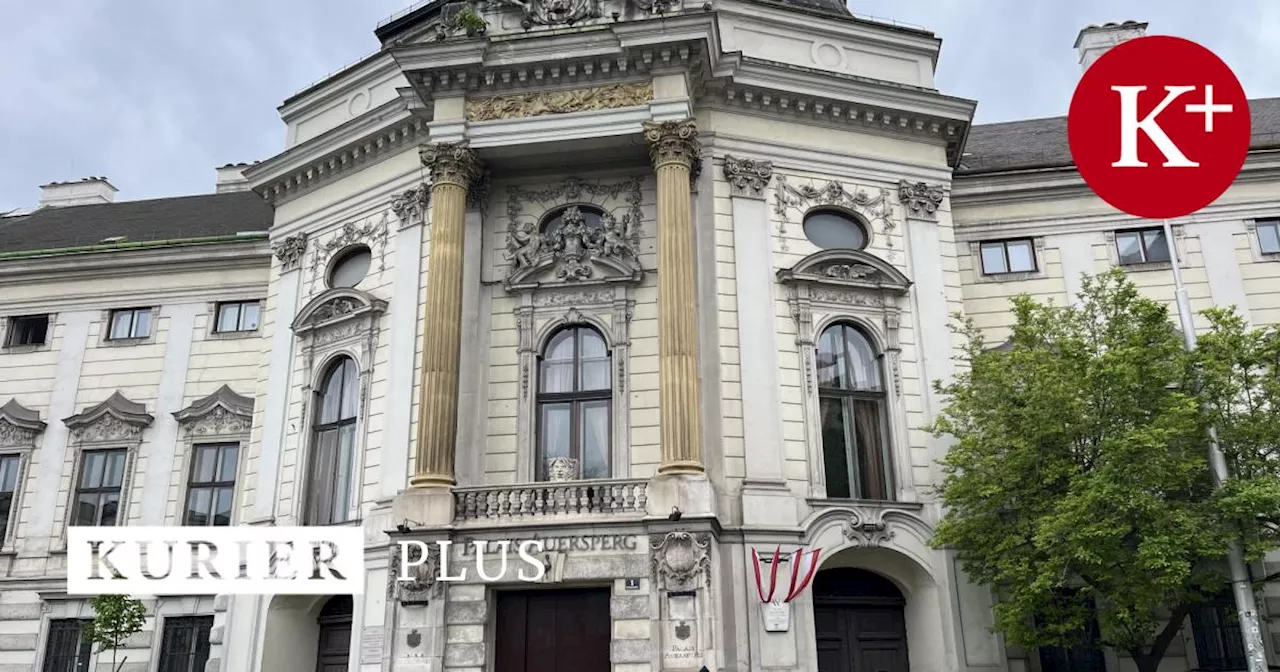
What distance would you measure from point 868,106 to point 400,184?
1061cm

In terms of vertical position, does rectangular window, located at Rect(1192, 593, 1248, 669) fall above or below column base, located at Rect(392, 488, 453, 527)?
below

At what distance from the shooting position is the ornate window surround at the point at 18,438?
27.4m

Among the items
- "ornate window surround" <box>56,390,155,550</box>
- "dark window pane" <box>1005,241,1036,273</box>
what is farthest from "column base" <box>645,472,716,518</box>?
"ornate window surround" <box>56,390,155,550</box>

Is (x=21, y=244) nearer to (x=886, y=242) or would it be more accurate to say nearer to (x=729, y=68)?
(x=729, y=68)

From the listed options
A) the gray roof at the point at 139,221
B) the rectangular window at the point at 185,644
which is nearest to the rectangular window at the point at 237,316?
the gray roof at the point at 139,221

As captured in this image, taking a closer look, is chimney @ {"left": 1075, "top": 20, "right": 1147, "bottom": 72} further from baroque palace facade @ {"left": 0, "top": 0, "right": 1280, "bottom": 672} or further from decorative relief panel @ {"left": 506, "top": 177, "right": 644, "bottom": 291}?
decorative relief panel @ {"left": 506, "top": 177, "right": 644, "bottom": 291}

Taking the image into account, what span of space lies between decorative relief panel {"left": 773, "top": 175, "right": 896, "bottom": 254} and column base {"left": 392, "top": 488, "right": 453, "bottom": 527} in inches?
350

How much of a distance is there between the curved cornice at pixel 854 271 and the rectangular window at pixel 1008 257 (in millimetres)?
4045

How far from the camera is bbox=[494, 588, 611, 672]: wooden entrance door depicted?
1878 cm

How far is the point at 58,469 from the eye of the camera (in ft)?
90.4

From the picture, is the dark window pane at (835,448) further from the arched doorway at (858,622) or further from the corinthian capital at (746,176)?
the corinthian capital at (746,176)

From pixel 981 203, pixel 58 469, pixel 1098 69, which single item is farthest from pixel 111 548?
pixel 1098 69

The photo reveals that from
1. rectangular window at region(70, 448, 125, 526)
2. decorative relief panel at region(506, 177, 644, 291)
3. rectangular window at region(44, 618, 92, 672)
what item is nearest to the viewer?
decorative relief panel at region(506, 177, 644, 291)

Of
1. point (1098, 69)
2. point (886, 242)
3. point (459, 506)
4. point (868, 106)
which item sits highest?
point (868, 106)
